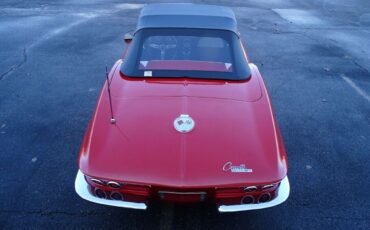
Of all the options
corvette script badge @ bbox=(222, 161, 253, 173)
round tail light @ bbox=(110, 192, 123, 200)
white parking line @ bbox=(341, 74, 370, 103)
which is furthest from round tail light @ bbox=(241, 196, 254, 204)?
white parking line @ bbox=(341, 74, 370, 103)

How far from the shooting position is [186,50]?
3.96m

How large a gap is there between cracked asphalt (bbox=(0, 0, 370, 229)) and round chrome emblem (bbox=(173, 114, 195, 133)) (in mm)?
1024

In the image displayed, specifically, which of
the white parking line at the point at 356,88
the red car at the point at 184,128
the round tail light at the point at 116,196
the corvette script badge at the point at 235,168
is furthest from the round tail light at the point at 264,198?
the white parking line at the point at 356,88

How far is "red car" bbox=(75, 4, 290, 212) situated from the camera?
2703 mm

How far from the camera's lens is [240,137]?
9.85ft

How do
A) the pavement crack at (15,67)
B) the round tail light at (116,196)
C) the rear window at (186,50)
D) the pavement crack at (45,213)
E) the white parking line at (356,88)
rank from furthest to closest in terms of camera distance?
the pavement crack at (15,67), the white parking line at (356,88), the rear window at (186,50), the pavement crack at (45,213), the round tail light at (116,196)

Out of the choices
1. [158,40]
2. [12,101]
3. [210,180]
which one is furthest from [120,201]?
[12,101]

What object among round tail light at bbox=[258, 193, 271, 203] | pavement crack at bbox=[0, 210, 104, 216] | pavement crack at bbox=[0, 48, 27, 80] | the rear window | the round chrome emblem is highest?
the rear window

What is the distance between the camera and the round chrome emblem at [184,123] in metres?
3.03

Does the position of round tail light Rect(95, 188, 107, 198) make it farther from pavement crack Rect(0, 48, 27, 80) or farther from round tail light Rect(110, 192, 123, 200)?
pavement crack Rect(0, 48, 27, 80)

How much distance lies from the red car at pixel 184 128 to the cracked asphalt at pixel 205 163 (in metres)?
0.72

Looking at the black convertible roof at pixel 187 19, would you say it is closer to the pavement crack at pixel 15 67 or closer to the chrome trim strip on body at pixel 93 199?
the chrome trim strip on body at pixel 93 199

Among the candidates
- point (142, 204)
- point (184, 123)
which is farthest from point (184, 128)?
point (142, 204)

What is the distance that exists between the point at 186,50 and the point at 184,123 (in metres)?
1.27
